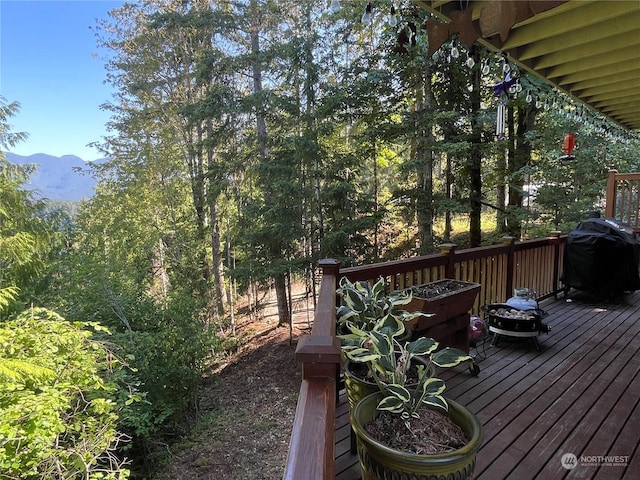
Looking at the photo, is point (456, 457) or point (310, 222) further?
point (310, 222)

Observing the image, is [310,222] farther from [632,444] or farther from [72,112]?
[72,112]

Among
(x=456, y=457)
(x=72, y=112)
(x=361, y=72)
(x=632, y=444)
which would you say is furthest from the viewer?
(x=72, y=112)

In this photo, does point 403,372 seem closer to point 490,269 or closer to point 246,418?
point 490,269

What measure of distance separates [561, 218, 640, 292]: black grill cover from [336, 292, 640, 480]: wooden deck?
0.74 m

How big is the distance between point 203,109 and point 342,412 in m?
8.83

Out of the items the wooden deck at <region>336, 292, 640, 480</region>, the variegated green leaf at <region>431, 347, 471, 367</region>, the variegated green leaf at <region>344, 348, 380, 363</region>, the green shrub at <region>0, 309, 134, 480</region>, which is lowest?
the green shrub at <region>0, 309, 134, 480</region>

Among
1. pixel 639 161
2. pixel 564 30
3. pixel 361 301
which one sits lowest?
pixel 361 301

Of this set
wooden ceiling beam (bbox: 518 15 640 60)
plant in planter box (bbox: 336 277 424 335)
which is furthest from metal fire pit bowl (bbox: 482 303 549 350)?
wooden ceiling beam (bbox: 518 15 640 60)

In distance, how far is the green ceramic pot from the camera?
3.79ft

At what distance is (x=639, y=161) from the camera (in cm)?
664

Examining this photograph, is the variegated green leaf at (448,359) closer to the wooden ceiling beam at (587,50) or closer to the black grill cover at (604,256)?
the wooden ceiling beam at (587,50)

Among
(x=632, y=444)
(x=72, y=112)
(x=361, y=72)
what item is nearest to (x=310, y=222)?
(x=361, y=72)

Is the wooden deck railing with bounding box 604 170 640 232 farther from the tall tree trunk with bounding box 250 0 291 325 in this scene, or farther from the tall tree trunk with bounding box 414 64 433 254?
the tall tree trunk with bounding box 250 0 291 325

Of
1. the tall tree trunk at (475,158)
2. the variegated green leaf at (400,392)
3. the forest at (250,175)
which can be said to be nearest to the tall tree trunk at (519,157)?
the forest at (250,175)
